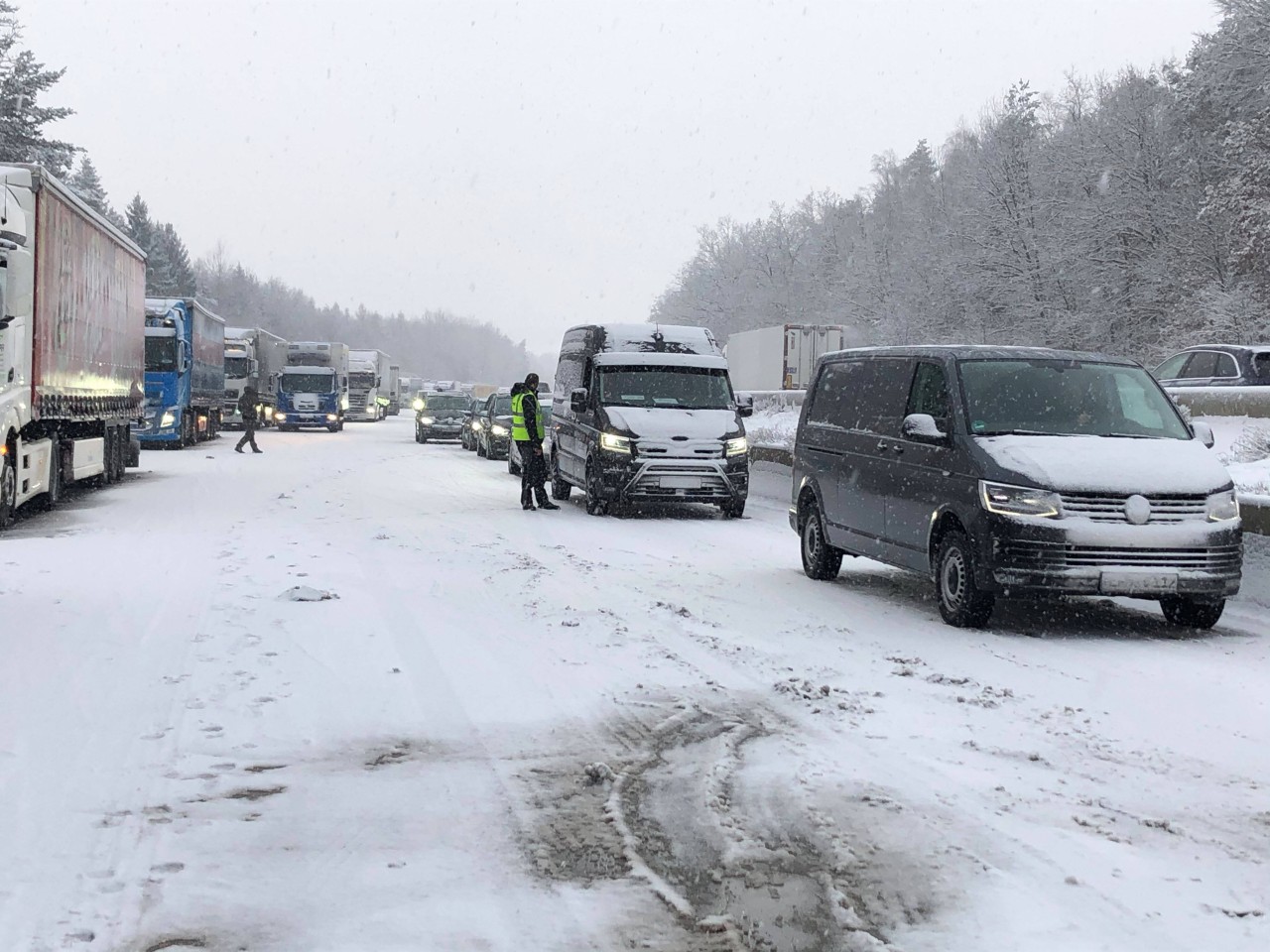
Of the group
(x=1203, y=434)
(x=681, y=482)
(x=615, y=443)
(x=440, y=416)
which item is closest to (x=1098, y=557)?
(x=1203, y=434)

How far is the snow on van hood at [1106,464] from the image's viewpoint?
9.19 metres

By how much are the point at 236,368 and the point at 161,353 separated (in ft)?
47.4

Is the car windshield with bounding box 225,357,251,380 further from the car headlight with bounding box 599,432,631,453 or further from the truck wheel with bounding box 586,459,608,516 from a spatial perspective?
the car headlight with bounding box 599,432,631,453

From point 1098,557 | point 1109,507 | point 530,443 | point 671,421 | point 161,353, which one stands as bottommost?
point 1098,557

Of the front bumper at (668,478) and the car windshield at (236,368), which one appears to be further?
the car windshield at (236,368)

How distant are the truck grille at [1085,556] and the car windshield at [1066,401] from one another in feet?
3.52

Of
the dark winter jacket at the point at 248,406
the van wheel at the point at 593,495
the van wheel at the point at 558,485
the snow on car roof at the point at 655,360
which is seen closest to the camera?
the van wheel at the point at 593,495

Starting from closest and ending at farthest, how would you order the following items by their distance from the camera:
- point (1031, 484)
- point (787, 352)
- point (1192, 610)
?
point (1031, 484), point (1192, 610), point (787, 352)

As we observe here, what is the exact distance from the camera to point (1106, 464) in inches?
367

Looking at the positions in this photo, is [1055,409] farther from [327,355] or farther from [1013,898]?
[327,355]

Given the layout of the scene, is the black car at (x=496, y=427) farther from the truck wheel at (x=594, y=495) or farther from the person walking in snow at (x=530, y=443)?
the truck wheel at (x=594, y=495)

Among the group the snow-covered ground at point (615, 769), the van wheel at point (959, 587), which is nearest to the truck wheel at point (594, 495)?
the snow-covered ground at point (615, 769)

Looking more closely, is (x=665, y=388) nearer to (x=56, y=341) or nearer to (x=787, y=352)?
(x=56, y=341)

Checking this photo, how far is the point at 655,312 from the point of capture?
495ft
